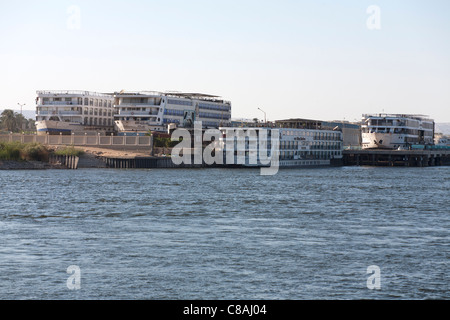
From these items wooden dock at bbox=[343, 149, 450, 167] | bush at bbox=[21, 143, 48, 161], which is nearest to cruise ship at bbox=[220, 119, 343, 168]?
wooden dock at bbox=[343, 149, 450, 167]

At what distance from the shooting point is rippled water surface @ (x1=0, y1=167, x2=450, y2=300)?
28938 mm

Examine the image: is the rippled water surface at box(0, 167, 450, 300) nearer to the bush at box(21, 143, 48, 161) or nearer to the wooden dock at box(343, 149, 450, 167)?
the bush at box(21, 143, 48, 161)

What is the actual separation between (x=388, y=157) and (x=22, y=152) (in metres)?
96.0

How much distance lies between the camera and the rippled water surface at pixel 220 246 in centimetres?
2894

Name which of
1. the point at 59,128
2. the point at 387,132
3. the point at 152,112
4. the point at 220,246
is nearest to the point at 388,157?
the point at 387,132

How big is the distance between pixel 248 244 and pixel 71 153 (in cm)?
9615

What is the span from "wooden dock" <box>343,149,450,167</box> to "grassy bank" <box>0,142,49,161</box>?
86491 mm

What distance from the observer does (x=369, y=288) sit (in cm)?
2897

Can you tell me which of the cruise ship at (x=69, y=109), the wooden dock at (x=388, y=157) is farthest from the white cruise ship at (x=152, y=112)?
the wooden dock at (x=388, y=157)

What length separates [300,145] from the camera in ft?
507

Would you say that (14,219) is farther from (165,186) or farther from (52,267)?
(165,186)

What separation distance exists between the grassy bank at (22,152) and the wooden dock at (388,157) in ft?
284

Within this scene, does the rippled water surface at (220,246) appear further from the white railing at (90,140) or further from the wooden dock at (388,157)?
the wooden dock at (388,157)
